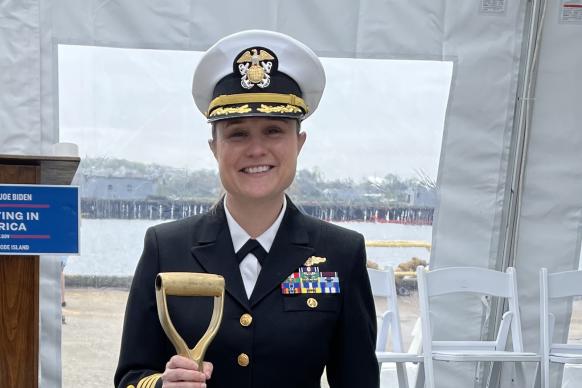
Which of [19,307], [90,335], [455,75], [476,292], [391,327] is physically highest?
[455,75]

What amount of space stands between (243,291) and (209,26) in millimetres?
2556

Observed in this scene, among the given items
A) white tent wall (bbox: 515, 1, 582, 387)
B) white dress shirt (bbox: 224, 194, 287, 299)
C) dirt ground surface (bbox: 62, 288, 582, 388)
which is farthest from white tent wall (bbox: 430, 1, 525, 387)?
white dress shirt (bbox: 224, 194, 287, 299)

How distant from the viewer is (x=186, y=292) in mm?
→ 1284

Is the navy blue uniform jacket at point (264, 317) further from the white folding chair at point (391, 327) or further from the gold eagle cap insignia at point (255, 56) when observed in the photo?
the white folding chair at point (391, 327)

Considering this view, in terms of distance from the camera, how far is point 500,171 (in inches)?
159

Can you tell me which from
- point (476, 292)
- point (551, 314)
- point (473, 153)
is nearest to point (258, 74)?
point (476, 292)

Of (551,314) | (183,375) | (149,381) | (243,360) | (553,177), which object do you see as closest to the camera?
(183,375)

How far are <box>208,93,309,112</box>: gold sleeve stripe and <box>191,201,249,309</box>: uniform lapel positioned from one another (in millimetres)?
205

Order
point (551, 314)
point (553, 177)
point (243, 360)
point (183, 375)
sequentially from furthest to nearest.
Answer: point (553, 177), point (551, 314), point (243, 360), point (183, 375)

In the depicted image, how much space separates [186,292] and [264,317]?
22 centimetres

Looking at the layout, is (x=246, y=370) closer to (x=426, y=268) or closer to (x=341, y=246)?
(x=341, y=246)

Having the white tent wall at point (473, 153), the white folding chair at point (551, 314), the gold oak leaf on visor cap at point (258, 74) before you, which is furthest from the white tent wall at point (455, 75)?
the gold oak leaf on visor cap at point (258, 74)

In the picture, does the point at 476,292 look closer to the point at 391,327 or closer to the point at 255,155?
the point at 391,327

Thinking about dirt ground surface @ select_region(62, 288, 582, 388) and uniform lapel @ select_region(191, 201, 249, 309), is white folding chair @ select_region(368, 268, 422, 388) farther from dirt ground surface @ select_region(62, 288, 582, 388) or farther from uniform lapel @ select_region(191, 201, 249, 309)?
uniform lapel @ select_region(191, 201, 249, 309)
